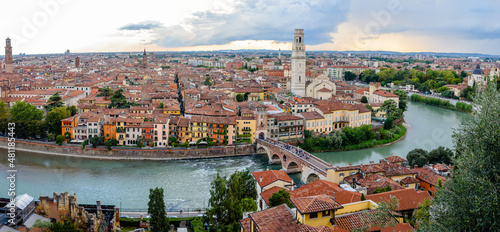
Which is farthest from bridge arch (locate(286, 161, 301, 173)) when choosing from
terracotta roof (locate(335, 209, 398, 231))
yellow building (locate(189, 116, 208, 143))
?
terracotta roof (locate(335, 209, 398, 231))

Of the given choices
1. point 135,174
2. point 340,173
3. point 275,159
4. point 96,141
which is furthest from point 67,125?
point 340,173

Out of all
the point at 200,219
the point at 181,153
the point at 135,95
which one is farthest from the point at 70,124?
the point at 200,219

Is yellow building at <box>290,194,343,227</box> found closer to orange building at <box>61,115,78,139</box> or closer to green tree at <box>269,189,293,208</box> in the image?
green tree at <box>269,189,293,208</box>

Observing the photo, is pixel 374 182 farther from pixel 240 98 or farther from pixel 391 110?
pixel 240 98

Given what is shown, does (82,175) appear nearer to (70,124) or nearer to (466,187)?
(70,124)

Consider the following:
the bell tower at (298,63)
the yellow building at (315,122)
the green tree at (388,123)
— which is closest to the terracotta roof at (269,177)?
the yellow building at (315,122)

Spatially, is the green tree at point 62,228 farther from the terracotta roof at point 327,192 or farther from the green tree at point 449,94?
the green tree at point 449,94
